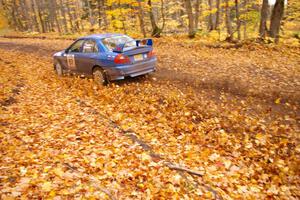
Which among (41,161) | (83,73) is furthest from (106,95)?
(41,161)

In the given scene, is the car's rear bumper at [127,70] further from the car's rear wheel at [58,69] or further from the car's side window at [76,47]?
the car's rear wheel at [58,69]

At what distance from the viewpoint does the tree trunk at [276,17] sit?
12.0 metres

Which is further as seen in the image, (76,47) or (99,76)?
(76,47)

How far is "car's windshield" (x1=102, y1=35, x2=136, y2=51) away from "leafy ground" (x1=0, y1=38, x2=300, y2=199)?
1384mm

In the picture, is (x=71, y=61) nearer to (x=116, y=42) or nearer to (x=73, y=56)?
(x=73, y=56)

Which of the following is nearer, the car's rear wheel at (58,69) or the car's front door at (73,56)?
the car's front door at (73,56)

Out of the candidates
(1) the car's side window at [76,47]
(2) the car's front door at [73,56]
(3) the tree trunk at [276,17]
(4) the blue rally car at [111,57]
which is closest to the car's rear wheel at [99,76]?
(4) the blue rally car at [111,57]

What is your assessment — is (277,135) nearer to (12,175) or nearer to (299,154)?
(299,154)

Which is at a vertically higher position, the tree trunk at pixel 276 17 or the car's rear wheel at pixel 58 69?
the tree trunk at pixel 276 17

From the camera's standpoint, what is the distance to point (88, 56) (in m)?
9.10

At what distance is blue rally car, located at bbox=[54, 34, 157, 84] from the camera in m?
8.27

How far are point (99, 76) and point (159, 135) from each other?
4173mm

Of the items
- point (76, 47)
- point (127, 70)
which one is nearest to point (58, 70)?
point (76, 47)

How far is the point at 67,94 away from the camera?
27.8 ft
